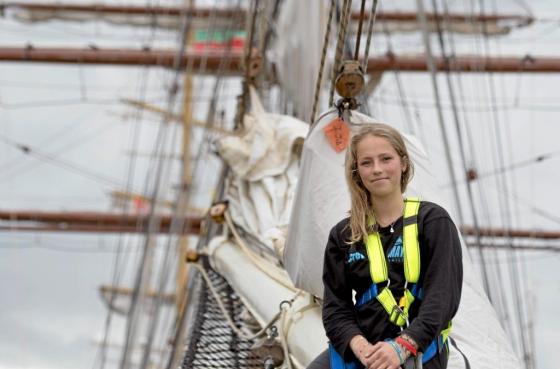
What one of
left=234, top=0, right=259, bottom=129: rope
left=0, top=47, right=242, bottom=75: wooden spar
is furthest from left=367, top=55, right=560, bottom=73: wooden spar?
left=234, top=0, right=259, bottom=129: rope

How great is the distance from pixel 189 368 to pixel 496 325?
1755 millimetres

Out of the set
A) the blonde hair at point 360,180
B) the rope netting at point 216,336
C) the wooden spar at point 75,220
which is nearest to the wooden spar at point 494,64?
the wooden spar at point 75,220

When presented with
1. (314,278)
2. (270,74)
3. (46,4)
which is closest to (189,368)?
(314,278)

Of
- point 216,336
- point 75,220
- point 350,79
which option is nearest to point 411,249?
point 350,79

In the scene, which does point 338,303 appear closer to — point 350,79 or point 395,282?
point 395,282

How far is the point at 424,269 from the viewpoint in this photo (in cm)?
173

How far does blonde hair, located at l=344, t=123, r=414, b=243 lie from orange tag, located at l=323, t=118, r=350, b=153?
2.39 ft

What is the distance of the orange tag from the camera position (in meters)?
2.56

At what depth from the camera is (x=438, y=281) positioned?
1695mm

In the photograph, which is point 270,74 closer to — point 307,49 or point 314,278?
point 307,49

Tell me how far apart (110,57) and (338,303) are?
14373 mm

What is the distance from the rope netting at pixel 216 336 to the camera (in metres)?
4.05

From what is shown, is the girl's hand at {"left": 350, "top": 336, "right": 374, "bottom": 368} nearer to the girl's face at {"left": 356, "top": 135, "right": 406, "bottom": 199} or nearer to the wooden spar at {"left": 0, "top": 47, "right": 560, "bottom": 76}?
the girl's face at {"left": 356, "top": 135, "right": 406, "bottom": 199}

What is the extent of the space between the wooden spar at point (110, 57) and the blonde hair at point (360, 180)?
1342cm
